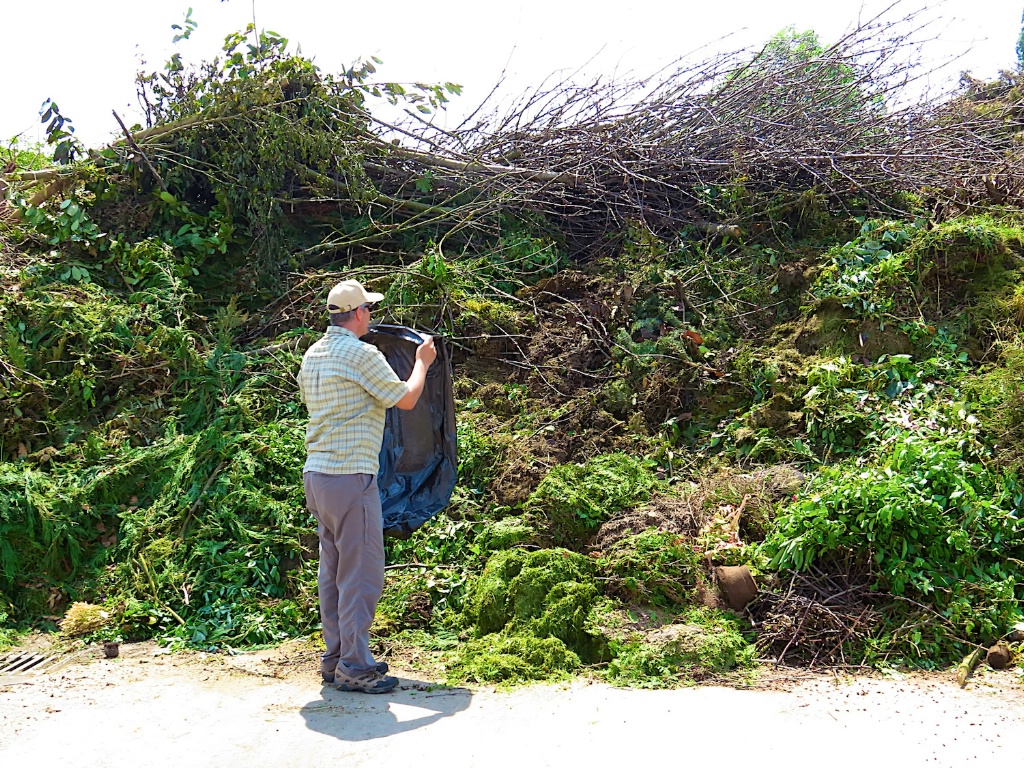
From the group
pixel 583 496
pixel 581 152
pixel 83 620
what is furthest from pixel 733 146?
pixel 83 620

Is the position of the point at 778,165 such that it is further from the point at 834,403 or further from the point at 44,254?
the point at 44,254

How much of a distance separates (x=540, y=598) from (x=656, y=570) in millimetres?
600

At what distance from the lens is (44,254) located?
7391 mm

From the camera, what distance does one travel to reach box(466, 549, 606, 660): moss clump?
4164mm

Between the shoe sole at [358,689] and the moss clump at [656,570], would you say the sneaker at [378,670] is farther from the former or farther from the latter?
the moss clump at [656,570]

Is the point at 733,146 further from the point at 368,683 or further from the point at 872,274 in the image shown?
the point at 368,683

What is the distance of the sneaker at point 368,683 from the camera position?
383 centimetres

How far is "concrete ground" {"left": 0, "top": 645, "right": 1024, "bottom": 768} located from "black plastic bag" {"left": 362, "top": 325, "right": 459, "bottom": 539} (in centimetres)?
102

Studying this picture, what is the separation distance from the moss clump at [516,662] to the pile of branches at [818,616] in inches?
36.9

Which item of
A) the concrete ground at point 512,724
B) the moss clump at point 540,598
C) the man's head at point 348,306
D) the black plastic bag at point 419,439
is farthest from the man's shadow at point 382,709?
the man's head at point 348,306

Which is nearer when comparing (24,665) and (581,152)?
(24,665)

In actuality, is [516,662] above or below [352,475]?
below

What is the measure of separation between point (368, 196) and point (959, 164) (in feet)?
17.0

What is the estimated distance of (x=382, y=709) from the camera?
3.61 metres
